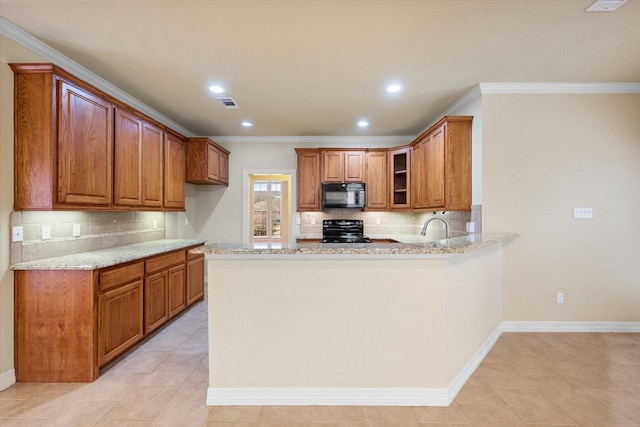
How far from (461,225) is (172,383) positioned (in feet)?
11.1

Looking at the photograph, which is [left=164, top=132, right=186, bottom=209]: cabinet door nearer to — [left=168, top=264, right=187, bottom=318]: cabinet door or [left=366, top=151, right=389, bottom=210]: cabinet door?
[left=168, top=264, right=187, bottom=318]: cabinet door

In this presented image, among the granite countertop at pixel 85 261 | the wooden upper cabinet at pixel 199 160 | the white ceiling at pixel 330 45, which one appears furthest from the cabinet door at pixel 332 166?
the granite countertop at pixel 85 261

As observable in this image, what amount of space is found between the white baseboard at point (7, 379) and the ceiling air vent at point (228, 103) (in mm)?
2966

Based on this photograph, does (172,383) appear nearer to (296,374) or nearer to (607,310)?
(296,374)

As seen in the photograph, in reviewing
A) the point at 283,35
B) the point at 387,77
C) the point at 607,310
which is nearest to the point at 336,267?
the point at 283,35

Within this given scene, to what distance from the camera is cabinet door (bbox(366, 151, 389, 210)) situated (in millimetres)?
4902

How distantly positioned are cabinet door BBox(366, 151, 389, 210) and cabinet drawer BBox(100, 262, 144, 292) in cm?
334

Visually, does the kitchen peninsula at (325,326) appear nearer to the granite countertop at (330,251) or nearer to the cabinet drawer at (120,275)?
the granite countertop at (330,251)

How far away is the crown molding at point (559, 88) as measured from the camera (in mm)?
3094

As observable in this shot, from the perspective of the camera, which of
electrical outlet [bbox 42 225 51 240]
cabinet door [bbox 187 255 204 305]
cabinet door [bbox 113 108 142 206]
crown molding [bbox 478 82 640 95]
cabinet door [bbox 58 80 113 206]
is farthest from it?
cabinet door [bbox 187 255 204 305]

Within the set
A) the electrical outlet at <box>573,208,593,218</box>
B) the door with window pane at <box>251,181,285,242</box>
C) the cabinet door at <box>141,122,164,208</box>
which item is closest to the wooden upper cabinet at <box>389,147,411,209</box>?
the electrical outlet at <box>573,208,593,218</box>

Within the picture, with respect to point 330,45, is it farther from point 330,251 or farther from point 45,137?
point 45,137

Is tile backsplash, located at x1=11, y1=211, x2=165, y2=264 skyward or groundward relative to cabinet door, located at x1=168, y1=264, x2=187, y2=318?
skyward

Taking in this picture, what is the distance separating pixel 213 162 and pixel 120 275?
2370 mm
